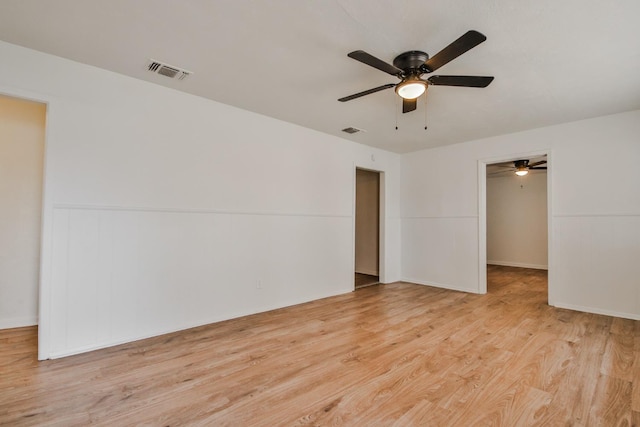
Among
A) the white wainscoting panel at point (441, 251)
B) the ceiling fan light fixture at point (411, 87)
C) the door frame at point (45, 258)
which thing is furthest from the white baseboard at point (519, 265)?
the door frame at point (45, 258)

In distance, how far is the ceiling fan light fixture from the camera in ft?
8.21

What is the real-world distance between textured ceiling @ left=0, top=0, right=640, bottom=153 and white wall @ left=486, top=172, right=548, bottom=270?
453 cm

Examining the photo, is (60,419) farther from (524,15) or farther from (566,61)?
(566,61)

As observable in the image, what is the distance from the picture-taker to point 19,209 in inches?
136

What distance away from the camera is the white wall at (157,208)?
2.62m

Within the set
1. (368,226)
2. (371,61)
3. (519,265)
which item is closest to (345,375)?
(371,61)

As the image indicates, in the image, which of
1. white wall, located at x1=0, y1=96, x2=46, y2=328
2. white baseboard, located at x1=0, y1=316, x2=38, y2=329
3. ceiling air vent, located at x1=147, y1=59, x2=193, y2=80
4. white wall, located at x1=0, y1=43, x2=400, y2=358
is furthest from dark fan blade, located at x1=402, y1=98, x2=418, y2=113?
white baseboard, located at x1=0, y1=316, x2=38, y2=329

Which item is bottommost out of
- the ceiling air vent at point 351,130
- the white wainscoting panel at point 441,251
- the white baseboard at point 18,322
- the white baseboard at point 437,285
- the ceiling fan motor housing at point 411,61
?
the white baseboard at point 437,285

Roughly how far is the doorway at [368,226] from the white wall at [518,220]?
13.4 ft

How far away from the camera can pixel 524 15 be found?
6.66 ft

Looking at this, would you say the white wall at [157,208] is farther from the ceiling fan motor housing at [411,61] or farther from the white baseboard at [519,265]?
the white baseboard at [519,265]

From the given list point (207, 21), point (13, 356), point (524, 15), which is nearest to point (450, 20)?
point (524, 15)

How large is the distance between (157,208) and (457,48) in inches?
120

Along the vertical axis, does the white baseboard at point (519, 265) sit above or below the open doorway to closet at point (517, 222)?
below
